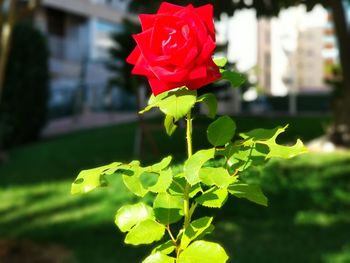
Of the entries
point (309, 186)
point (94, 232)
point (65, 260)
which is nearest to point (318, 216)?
point (309, 186)

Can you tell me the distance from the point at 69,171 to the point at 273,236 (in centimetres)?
552

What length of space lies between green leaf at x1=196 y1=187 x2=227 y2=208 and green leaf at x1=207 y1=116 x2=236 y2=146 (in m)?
0.12

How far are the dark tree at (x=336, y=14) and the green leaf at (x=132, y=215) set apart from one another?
1315 millimetres

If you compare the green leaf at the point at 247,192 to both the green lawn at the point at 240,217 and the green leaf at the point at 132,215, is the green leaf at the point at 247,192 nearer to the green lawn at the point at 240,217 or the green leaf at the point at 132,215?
the green leaf at the point at 132,215

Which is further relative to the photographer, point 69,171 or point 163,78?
point 69,171

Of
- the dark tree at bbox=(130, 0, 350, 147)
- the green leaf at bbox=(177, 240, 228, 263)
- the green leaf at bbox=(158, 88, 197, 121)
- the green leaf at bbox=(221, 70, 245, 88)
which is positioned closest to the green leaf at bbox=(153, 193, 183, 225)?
the green leaf at bbox=(177, 240, 228, 263)

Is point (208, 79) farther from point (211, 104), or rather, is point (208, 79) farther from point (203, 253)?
point (203, 253)

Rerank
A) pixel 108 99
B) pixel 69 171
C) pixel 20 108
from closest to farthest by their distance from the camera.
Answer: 1. pixel 69 171
2. pixel 20 108
3. pixel 108 99

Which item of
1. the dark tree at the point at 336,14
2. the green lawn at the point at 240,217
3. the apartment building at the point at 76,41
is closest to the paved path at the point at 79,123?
the apartment building at the point at 76,41

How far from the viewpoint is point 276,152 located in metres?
1.42

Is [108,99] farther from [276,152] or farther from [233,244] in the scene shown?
[276,152]

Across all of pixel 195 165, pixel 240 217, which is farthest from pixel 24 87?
pixel 195 165

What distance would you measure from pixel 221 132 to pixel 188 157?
0.11 meters

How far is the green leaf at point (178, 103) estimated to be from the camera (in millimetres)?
1301
